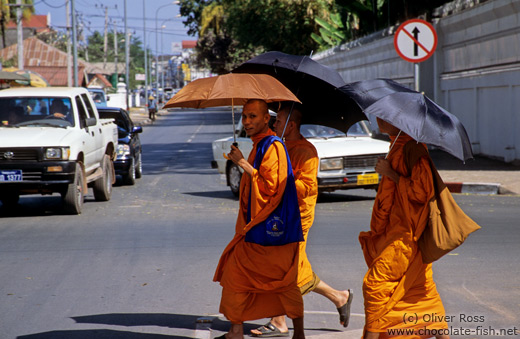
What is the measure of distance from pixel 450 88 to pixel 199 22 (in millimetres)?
38690

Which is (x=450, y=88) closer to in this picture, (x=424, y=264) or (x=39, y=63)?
(x=424, y=264)

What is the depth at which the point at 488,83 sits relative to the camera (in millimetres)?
20156

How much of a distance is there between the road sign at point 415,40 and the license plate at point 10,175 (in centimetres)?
737

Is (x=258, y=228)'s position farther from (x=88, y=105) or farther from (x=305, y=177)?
(x=88, y=105)

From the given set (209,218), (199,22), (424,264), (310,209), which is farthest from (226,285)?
(199,22)

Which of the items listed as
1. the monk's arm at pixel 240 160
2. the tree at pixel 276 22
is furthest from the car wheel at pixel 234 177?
Answer: the tree at pixel 276 22

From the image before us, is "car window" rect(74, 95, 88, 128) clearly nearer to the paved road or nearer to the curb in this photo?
the paved road

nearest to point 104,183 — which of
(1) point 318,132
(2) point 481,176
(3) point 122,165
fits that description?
(3) point 122,165

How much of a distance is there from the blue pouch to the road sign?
10.6 meters

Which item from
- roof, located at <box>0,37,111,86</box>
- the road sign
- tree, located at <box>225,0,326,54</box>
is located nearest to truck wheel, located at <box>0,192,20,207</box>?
the road sign

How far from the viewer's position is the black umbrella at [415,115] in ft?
15.5

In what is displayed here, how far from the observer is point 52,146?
39.9 feet

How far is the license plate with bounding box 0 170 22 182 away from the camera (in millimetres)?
12023

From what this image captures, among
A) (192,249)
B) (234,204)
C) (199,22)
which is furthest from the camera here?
(199,22)
